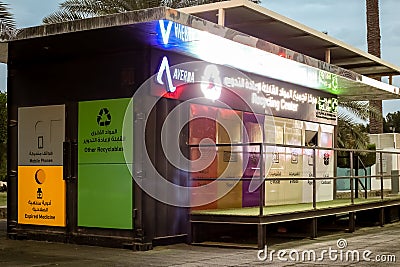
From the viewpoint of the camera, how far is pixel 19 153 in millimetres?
13930

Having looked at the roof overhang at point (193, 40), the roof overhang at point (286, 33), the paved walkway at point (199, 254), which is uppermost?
the roof overhang at point (286, 33)

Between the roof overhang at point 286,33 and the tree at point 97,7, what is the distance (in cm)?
584

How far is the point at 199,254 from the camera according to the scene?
11.6 metres

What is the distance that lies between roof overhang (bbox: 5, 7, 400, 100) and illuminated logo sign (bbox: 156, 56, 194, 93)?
311 millimetres

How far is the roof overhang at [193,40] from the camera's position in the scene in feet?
35.1

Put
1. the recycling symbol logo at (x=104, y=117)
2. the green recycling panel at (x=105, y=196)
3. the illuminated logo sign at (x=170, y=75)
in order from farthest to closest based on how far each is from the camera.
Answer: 1. the recycling symbol logo at (x=104, y=117)
2. the illuminated logo sign at (x=170, y=75)
3. the green recycling panel at (x=105, y=196)

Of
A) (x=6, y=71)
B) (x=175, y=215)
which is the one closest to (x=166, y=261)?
(x=175, y=215)

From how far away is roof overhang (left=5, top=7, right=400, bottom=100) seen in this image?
35.1 feet

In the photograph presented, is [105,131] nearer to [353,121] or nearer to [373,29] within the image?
[353,121]

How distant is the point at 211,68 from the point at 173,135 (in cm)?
174

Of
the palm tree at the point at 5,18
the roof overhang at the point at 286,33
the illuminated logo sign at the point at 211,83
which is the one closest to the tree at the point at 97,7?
the roof overhang at the point at 286,33

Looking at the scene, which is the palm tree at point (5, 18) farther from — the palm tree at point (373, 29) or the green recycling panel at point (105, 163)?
the palm tree at point (373, 29)

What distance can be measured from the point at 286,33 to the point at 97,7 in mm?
8360

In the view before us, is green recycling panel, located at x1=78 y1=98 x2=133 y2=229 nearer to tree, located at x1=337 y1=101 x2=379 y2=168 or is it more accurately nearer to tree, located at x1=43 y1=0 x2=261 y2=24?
tree, located at x1=43 y1=0 x2=261 y2=24
